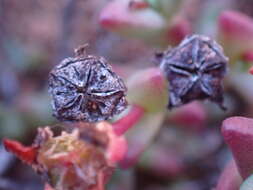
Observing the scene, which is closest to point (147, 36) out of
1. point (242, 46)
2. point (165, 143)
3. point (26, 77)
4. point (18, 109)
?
point (242, 46)

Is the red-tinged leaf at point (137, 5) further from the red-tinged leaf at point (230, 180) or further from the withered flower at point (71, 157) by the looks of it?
the red-tinged leaf at point (230, 180)

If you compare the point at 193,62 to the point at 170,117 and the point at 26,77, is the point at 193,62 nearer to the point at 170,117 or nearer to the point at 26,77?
the point at 170,117

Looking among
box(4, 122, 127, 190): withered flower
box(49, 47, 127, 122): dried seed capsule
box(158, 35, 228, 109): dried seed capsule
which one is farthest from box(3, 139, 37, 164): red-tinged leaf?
box(158, 35, 228, 109): dried seed capsule

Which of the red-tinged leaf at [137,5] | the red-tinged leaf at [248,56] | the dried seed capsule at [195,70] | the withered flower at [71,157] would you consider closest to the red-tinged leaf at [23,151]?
the withered flower at [71,157]

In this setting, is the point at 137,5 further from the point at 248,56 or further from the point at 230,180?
the point at 230,180

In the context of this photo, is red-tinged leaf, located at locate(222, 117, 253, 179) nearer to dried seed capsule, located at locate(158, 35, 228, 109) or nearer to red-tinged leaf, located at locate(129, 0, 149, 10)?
dried seed capsule, located at locate(158, 35, 228, 109)

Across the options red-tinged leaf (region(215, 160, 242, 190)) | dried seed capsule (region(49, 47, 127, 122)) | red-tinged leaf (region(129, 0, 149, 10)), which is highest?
red-tinged leaf (region(129, 0, 149, 10))

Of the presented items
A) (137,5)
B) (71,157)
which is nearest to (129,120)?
(71,157)
